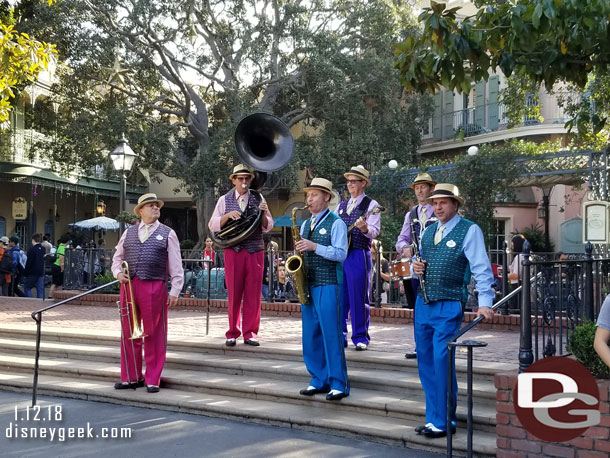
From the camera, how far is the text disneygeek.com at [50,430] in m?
6.00

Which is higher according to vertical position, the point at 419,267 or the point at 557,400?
the point at 419,267

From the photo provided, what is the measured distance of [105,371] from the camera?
7941 millimetres

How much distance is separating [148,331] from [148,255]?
2.56 ft

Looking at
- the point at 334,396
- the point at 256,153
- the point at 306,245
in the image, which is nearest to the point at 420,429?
the point at 334,396

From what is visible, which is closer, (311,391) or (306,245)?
(306,245)

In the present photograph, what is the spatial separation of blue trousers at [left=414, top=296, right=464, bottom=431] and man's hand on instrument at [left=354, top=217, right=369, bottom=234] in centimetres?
172

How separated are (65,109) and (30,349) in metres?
17.4

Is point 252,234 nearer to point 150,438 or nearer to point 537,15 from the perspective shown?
point 150,438

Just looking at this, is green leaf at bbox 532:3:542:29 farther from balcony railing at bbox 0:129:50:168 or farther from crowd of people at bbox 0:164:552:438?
balcony railing at bbox 0:129:50:168

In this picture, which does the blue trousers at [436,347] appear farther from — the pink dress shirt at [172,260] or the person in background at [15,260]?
the person in background at [15,260]

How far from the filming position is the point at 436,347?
5434 mm

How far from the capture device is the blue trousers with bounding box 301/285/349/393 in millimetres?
6359

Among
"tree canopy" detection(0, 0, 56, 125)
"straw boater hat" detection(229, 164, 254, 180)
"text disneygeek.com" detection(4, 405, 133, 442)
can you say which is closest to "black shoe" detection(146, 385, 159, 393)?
"text disneygeek.com" detection(4, 405, 133, 442)

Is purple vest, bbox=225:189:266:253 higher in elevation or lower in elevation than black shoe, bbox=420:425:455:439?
higher
